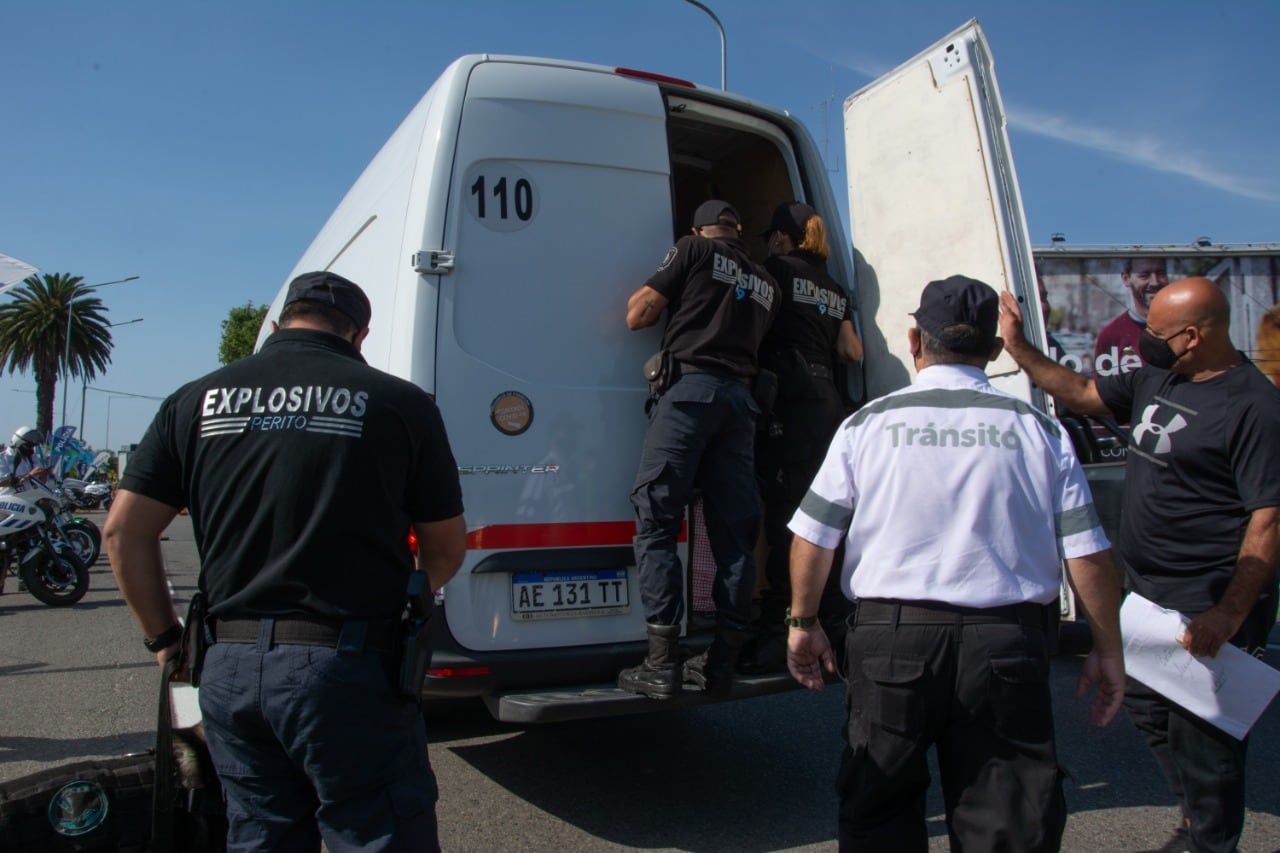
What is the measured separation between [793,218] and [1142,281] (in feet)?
40.4

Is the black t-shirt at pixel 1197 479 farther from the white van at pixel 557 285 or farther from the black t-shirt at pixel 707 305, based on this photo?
the black t-shirt at pixel 707 305

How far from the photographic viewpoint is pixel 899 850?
7.82 ft

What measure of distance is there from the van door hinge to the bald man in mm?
2424

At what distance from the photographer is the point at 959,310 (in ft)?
8.28

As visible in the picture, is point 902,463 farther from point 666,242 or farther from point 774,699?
point 774,699

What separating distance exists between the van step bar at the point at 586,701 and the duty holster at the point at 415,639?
0.98 metres

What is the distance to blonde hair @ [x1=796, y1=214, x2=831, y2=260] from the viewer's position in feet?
14.2

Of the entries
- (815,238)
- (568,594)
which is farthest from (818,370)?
(568,594)

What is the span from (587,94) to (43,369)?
1751 inches

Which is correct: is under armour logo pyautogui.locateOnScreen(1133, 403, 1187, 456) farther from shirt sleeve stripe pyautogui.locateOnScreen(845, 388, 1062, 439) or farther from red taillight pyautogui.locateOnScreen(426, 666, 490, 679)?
red taillight pyautogui.locateOnScreen(426, 666, 490, 679)

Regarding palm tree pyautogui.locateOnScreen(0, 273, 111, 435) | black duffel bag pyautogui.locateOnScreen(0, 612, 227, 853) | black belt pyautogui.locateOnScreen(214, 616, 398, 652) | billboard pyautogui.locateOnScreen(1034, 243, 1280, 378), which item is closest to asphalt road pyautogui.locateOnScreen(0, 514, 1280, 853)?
black duffel bag pyautogui.locateOnScreen(0, 612, 227, 853)

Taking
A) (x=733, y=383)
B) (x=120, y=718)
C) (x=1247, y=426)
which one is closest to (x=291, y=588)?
(x=733, y=383)

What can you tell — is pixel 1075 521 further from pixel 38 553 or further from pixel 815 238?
pixel 38 553

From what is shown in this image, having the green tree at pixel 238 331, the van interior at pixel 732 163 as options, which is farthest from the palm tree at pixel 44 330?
the van interior at pixel 732 163
